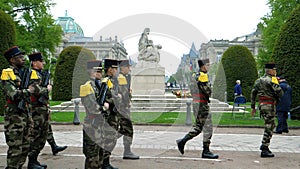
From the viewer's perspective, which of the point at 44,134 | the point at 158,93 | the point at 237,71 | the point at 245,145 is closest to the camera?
the point at 44,134

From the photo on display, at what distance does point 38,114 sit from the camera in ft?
20.8

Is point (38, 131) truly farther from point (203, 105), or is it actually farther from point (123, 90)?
point (203, 105)

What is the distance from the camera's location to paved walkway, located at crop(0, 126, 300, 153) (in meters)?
8.63

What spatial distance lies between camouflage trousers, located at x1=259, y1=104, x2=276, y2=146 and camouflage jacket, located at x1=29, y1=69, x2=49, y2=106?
501 cm

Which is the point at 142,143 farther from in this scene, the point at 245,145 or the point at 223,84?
the point at 223,84

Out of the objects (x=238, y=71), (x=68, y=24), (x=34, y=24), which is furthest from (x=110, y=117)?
(x=68, y=24)

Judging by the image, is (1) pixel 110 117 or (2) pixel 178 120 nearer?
(1) pixel 110 117

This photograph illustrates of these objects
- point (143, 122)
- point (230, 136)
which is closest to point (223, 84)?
point (143, 122)

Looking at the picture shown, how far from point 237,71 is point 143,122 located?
51.5 ft

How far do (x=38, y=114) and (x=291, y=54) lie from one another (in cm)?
1287

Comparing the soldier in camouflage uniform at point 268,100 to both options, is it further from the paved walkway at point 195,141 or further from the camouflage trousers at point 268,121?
the paved walkway at point 195,141

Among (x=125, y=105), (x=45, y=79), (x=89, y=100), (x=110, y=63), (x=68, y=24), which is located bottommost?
(x=125, y=105)

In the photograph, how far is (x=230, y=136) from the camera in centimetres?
1067

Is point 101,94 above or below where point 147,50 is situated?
Result: below
